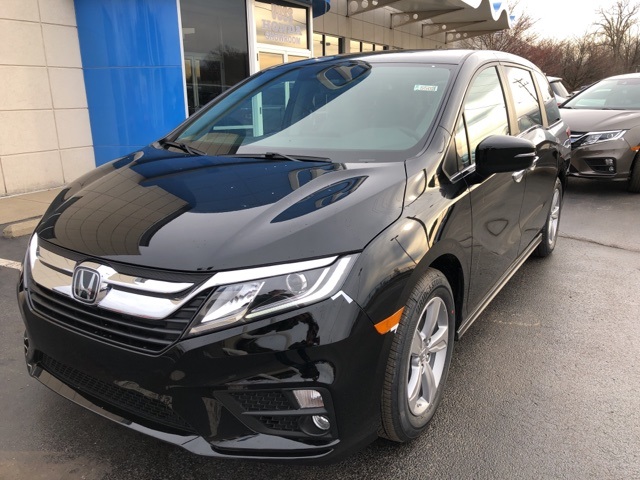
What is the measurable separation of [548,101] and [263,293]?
3.89 meters

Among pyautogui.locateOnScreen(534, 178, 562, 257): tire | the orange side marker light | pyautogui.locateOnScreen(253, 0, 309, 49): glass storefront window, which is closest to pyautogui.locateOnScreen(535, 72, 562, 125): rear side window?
pyautogui.locateOnScreen(534, 178, 562, 257): tire

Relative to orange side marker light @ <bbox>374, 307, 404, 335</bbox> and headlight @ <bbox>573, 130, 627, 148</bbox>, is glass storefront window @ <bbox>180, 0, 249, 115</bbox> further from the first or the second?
orange side marker light @ <bbox>374, 307, 404, 335</bbox>

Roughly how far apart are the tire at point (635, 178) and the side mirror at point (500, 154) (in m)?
6.25

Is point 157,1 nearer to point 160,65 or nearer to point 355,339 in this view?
point 160,65

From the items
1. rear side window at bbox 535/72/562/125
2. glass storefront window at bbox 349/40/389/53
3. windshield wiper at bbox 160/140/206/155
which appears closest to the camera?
windshield wiper at bbox 160/140/206/155

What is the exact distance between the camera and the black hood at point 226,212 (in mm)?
1842

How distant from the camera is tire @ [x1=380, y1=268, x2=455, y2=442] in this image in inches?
80.4

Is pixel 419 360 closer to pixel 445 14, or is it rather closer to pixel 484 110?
pixel 484 110

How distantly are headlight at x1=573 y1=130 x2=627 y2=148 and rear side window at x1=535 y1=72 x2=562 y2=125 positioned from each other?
130 inches

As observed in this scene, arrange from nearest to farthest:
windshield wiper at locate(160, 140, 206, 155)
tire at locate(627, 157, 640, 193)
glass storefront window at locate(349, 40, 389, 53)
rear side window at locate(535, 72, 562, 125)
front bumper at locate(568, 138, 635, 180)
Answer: windshield wiper at locate(160, 140, 206, 155), rear side window at locate(535, 72, 562, 125), front bumper at locate(568, 138, 635, 180), tire at locate(627, 157, 640, 193), glass storefront window at locate(349, 40, 389, 53)

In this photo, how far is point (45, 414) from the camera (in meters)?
2.58

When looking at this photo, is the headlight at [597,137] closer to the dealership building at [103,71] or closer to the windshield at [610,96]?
the windshield at [610,96]

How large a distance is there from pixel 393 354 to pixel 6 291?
342cm

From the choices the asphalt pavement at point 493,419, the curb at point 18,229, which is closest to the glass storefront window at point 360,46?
the curb at point 18,229
